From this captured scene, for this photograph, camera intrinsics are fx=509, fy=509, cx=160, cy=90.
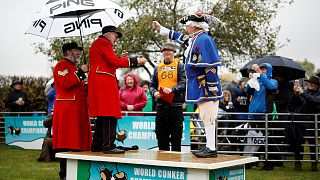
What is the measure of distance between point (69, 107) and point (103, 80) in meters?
0.75

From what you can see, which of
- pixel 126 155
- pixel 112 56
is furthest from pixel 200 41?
pixel 126 155

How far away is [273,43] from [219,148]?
30.0 feet

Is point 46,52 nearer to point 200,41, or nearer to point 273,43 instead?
point 273,43

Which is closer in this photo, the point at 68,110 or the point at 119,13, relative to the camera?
the point at 68,110

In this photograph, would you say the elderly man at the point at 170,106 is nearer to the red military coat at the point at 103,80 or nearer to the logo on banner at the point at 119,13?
the logo on banner at the point at 119,13

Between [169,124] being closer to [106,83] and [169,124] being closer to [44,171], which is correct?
[106,83]

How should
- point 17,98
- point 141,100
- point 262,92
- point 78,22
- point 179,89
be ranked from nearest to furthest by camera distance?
point 78,22
point 179,89
point 262,92
point 141,100
point 17,98

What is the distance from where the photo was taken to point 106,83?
656cm

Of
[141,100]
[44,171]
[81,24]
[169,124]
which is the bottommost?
[44,171]

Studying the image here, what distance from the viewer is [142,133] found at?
10.3 m

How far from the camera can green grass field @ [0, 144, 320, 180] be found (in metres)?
8.14

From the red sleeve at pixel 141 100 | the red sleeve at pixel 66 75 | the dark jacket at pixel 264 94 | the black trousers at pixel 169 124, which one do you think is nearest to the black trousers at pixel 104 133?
the red sleeve at pixel 66 75

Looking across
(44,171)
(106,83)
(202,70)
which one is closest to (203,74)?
(202,70)

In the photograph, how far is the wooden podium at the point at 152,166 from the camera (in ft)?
17.6
